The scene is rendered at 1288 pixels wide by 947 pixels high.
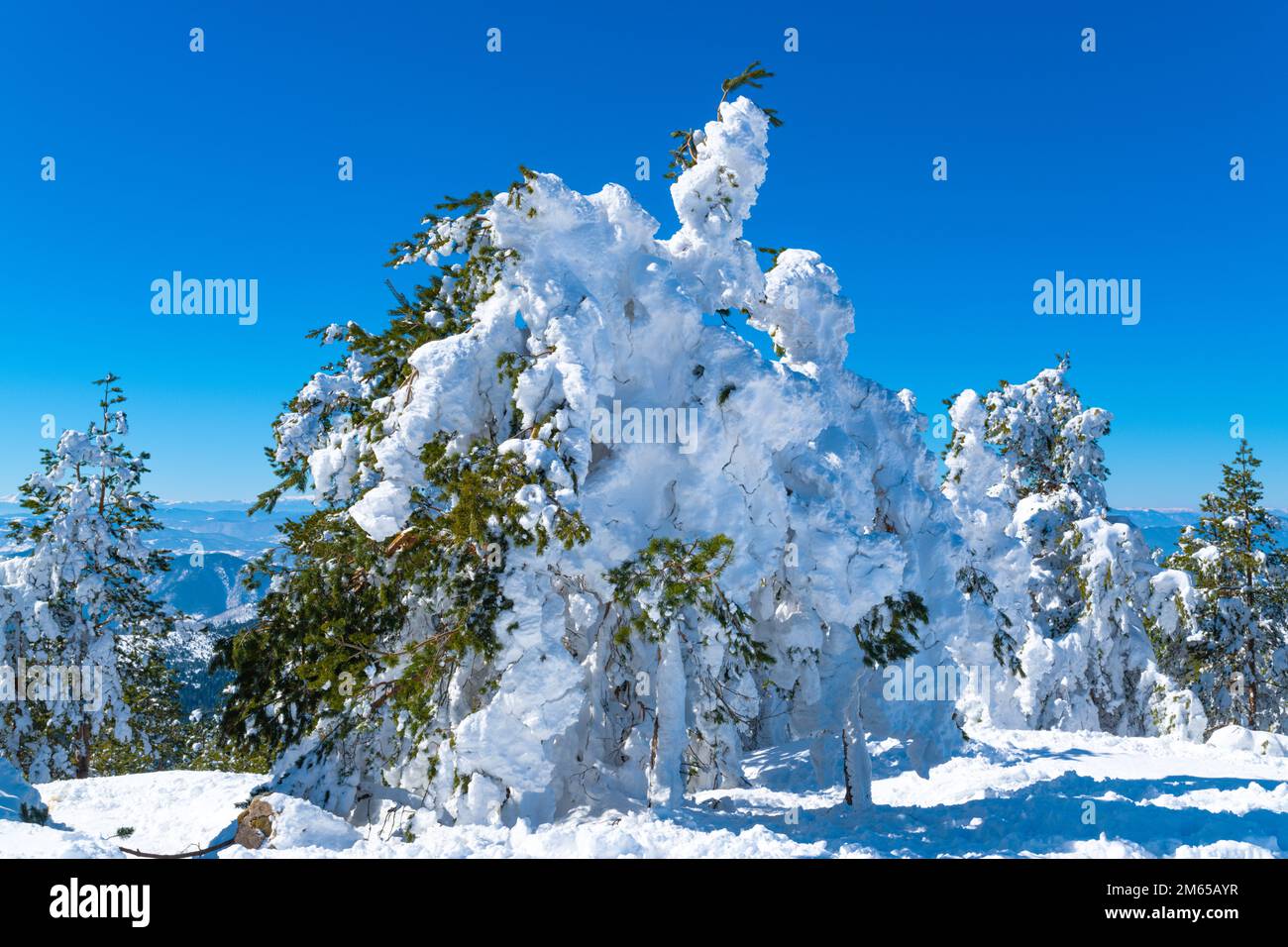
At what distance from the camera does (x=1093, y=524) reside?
23672mm

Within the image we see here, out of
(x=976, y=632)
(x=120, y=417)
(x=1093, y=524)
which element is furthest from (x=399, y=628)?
(x=1093, y=524)

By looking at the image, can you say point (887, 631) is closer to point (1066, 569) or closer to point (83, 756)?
point (1066, 569)

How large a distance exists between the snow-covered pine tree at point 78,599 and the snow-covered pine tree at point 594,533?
966 cm

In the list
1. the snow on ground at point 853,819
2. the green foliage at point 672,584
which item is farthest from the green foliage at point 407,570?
the snow on ground at point 853,819

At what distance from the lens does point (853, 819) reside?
10617 millimetres

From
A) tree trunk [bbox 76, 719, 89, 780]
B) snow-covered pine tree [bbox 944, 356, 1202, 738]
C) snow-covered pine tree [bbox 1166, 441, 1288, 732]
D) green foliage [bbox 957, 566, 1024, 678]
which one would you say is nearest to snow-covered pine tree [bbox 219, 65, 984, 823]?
green foliage [bbox 957, 566, 1024, 678]

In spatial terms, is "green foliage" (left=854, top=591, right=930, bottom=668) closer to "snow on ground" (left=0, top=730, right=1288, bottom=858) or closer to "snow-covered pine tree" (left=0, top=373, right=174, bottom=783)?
"snow on ground" (left=0, top=730, right=1288, bottom=858)


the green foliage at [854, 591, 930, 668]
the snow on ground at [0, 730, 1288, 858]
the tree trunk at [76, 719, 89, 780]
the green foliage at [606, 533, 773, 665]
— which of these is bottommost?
the tree trunk at [76, 719, 89, 780]

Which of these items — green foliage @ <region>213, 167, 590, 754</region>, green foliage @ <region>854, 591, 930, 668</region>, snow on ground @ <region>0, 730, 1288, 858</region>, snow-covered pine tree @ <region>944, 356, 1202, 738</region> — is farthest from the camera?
snow-covered pine tree @ <region>944, 356, 1202, 738</region>

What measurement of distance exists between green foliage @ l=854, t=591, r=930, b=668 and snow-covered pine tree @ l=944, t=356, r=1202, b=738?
9.14m

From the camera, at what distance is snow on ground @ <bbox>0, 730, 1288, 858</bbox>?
806 centimetres
